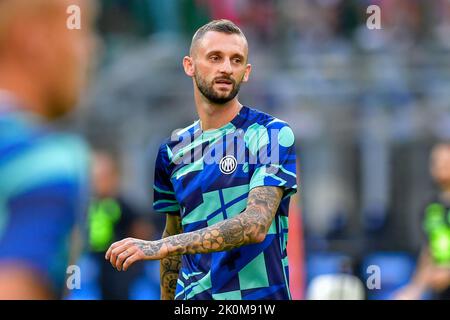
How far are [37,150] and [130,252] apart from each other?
1.77m

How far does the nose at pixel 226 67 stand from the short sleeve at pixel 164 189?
1.69ft

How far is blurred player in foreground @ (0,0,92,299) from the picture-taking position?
6.86ft

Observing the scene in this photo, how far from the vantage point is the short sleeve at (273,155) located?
4.32 meters

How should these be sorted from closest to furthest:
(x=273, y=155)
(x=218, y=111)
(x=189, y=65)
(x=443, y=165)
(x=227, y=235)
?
(x=227, y=235), (x=273, y=155), (x=218, y=111), (x=189, y=65), (x=443, y=165)

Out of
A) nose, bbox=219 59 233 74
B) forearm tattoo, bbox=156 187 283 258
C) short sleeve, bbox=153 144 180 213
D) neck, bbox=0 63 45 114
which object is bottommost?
forearm tattoo, bbox=156 187 283 258

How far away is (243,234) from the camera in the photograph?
416 centimetres

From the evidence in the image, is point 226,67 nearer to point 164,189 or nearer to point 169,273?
point 164,189

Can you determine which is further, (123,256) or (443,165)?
(443,165)

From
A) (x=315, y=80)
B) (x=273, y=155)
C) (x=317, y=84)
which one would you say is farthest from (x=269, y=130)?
(x=317, y=84)

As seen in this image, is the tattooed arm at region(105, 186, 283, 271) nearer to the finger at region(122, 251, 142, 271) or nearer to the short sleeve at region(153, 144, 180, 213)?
the finger at region(122, 251, 142, 271)

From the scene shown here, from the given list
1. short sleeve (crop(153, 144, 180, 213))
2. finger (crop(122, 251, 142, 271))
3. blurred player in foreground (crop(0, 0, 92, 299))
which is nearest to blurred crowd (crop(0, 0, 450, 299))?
short sleeve (crop(153, 144, 180, 213))

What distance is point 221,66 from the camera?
4410 millimetres

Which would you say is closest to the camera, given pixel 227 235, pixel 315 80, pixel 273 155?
pixel 227 235

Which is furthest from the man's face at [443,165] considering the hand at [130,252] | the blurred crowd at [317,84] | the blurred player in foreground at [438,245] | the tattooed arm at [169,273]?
the blurred crowd at [317,84]
